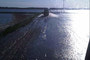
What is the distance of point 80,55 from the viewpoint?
9078 mm

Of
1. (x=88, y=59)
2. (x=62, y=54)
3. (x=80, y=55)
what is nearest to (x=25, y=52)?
(x=62, y=54)

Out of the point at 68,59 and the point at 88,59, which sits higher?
the point at 88,59

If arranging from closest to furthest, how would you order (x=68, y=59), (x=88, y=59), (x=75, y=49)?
(x=88, y=59), (x=68, y=59), (x=75, y=49)

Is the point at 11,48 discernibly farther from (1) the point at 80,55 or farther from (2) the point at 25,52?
(1) the point at 80,55

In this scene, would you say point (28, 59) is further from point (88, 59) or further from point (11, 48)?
point (88, 59)

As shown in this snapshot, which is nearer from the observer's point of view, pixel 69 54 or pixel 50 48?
pixel 69 54

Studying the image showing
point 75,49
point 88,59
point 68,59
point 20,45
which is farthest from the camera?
point 20,45

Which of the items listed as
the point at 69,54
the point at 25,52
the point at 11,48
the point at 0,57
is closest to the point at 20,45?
the point at 11,48

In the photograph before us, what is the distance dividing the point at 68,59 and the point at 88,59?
246 centimetres

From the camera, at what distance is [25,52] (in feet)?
31.6

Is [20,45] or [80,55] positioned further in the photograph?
[20,45]

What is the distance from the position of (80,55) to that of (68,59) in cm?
108

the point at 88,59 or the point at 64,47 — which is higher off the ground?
the point at 88,59

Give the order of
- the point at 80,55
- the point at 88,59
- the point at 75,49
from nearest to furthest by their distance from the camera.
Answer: the point at 88,59 → the point at 80,55 → the point at 75,49
